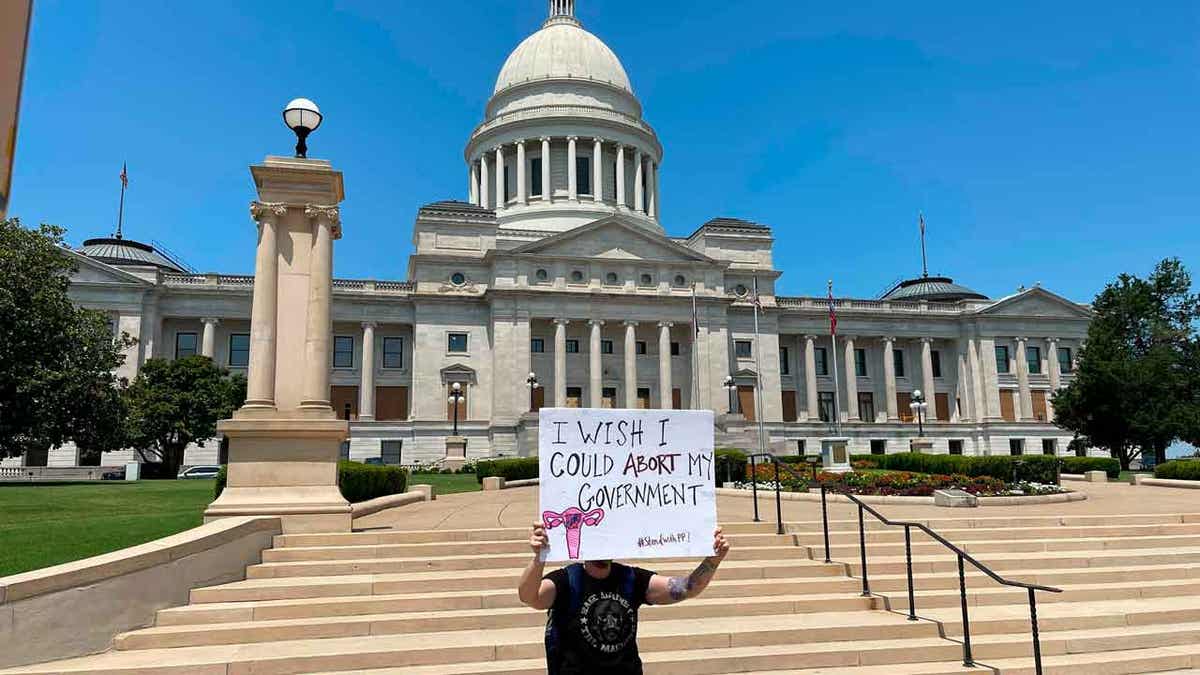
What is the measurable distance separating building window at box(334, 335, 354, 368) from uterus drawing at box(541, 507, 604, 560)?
2318 inches

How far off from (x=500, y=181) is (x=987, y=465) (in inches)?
2072

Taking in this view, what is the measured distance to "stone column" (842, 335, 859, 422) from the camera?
6825 cm

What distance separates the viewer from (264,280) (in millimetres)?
13711

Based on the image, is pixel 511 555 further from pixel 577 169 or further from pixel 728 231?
pixel 577 169

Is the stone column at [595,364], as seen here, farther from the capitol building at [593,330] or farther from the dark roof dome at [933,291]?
the dark roof dome at [933,291]

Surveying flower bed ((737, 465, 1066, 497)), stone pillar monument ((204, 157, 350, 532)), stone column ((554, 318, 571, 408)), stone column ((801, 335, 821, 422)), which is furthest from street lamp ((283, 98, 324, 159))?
stone column ((801, 335, 821, 422))

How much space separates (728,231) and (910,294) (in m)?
26.4

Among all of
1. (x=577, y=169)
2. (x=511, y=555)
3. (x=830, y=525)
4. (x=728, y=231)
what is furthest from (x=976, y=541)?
(x=577, y=169)

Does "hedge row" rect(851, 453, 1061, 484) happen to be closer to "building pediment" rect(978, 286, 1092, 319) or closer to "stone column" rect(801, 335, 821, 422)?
"stone column" rect(801, 335, 821, 422)

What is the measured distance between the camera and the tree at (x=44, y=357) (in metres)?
30.8

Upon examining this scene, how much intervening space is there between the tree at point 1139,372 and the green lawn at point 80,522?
158 feet

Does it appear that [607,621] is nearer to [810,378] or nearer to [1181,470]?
[1181,470]

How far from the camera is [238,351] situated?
60594 mm

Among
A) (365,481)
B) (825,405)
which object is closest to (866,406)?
(825,405)
